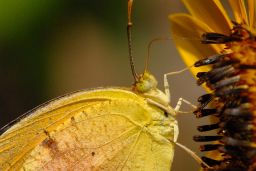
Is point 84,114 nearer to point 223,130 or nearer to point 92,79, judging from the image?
point 223,130

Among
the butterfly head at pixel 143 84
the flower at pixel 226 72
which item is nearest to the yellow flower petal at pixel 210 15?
the flower at pixel 226 72

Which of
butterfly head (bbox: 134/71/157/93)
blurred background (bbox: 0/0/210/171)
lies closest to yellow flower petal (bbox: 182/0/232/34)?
butterfly head (bbox: 134/71/157/93)

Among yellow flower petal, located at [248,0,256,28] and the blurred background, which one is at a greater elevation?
the blurred background

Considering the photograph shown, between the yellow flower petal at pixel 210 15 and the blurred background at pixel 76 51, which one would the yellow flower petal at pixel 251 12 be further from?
the blurred background at pixel 76 51

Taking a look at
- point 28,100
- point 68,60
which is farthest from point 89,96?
point 68,60

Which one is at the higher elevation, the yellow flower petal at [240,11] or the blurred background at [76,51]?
the blurred background at [76,51]

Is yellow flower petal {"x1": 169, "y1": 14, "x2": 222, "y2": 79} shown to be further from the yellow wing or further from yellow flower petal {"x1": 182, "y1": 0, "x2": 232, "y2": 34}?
the yellow wing
